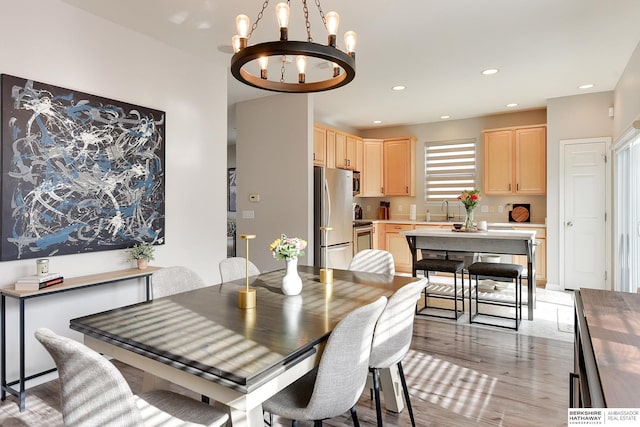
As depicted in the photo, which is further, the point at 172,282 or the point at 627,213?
the point at 627,213

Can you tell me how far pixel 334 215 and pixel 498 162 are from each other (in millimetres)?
2912

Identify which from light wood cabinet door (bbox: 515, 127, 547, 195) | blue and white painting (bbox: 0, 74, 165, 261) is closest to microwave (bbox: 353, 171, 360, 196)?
light wood cabinet door (bbox: 515, 127, 547, 195)

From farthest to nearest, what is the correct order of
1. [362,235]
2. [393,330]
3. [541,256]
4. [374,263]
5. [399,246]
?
1. [399,246]
2. [362,235]
3. [541,256]
4. [374,263]
5. [393,330]

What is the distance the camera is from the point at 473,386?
2.53 m

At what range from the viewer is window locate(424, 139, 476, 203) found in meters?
6.55

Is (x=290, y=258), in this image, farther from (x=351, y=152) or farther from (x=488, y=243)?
(x=351, y=152)

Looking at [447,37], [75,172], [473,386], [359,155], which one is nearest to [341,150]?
[359,155]

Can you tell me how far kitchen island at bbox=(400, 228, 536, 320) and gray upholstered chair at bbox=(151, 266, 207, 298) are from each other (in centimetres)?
274

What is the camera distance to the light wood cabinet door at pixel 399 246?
6449 millimetres

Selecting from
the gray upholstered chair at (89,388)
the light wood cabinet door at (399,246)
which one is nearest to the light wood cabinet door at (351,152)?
the light wood cabinet door at (399,246)

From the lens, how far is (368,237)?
618cm

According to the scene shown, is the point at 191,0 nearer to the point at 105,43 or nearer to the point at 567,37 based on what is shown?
the point at 105,43

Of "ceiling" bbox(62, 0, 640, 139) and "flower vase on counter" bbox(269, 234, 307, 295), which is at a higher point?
"ceiling" bbox(62, 0, 640, 139)

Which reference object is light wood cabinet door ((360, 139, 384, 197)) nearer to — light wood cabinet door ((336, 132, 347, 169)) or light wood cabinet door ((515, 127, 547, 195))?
light wood cabinet door ((336, 132, 347, 169))
